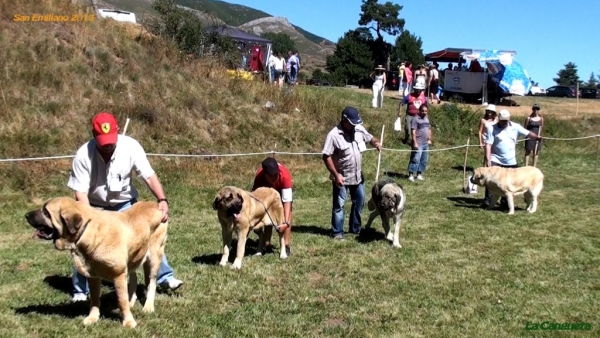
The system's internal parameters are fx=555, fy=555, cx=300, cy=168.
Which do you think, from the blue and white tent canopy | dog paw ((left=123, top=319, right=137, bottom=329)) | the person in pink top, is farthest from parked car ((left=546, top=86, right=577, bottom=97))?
dog paw ((left=123, top=319, right=137, bottom=329))

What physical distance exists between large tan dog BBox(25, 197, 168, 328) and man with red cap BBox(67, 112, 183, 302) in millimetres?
272

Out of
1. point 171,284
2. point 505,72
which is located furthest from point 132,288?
point 505,72

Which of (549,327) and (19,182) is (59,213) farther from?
(19,182)

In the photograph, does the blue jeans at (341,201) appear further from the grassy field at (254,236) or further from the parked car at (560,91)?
the parked car at (560,91)

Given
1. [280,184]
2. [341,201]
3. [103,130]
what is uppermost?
[103,130]

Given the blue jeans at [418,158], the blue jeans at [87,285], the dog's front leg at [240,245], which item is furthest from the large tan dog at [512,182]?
the blue jeans at [87,285]

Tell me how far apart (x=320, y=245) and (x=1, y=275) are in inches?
171

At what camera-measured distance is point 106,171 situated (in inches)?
203

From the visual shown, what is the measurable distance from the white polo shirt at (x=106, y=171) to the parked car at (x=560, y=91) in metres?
51.4

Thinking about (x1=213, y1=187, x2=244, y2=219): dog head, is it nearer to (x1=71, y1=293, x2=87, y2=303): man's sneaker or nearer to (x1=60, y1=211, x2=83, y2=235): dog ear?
(x1=71, y1=293, x2=87, y2=303): man's sneaker

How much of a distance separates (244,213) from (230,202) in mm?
296

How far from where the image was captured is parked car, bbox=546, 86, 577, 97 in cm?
5009

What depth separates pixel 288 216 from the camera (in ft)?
25.3

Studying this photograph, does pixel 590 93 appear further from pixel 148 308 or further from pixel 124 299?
pixel 124 299
